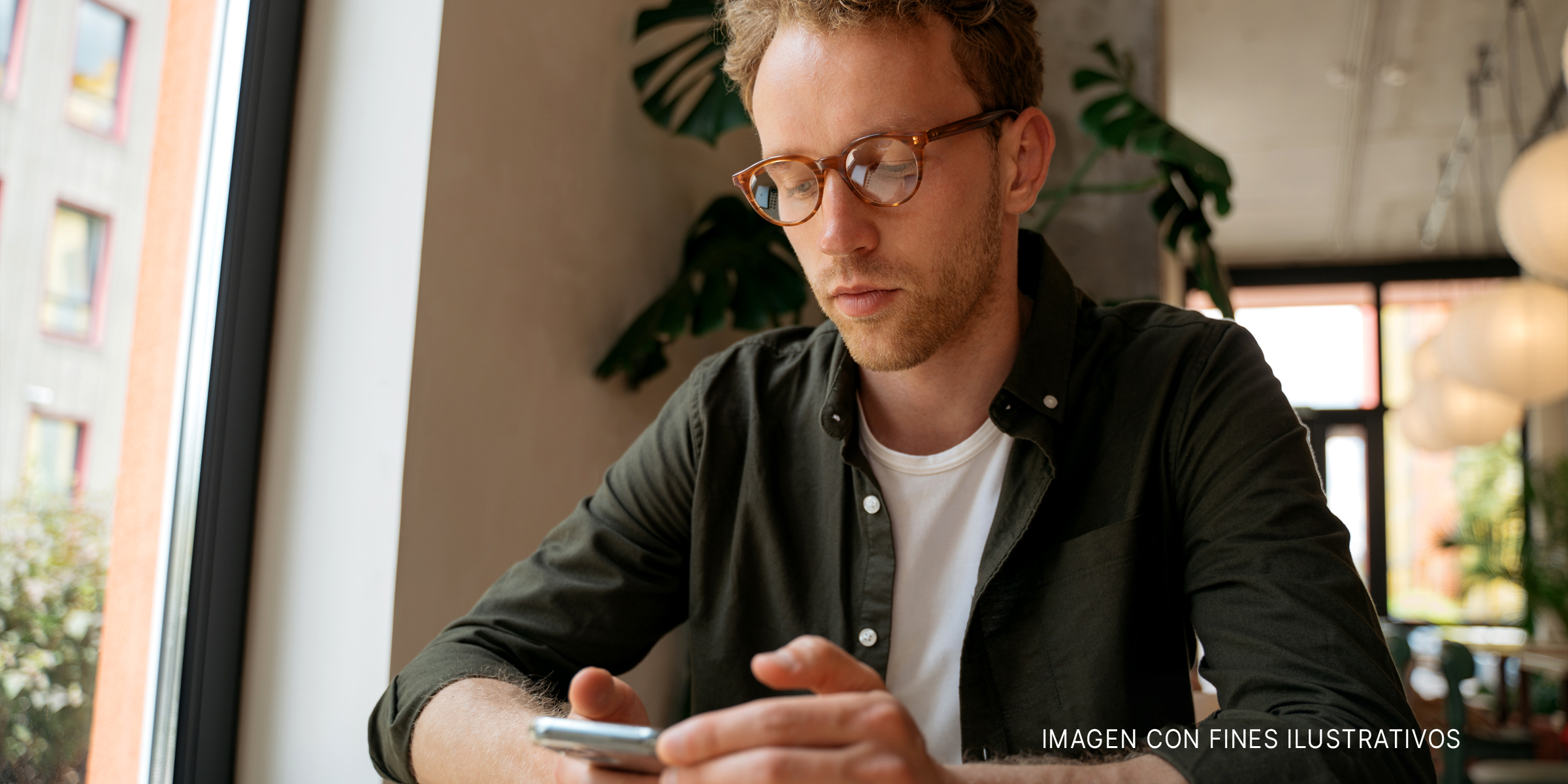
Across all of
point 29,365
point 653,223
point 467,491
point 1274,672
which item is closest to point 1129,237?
point 653,223

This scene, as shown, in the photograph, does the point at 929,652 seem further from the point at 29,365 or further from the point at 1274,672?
the point at 29,365

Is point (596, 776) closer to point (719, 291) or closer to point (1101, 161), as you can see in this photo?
point (719, 291)

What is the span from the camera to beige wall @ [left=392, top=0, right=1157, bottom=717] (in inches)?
68.2

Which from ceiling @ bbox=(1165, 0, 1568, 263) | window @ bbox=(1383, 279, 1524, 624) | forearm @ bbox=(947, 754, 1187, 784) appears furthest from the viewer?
window @ bbox=(1383, 279, 1524, 624)

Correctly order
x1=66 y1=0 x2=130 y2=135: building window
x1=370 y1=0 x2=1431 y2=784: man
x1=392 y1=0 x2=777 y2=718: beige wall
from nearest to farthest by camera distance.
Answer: x1=370 y1=0 x2=1431 y2=784: man, x1=66 y1=0 x2=130 y2=135: building window, x1=392 y1=0 x2=777 y2=718: beige wall

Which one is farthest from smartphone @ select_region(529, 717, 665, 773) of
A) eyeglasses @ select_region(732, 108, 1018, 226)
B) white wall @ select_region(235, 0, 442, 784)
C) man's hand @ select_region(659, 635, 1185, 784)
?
white wall @ select_region(235, 0, 442, 784)

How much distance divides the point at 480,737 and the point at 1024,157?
2.90 ft

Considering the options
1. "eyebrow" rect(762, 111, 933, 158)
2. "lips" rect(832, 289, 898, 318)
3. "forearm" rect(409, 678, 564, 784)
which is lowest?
"forearm" rect(409, 678, 564, 784)

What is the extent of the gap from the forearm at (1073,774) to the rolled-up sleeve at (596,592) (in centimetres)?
56

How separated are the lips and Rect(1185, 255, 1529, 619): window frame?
29.0 feet

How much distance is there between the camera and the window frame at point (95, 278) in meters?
1.43

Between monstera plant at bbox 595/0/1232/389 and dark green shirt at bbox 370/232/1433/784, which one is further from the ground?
monstera plant at bbox 595/0/1232/389

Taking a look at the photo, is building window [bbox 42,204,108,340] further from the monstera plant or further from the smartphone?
the smartphone

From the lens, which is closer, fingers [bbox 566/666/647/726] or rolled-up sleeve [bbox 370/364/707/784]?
fingers [bbox 566/666/647/726]
